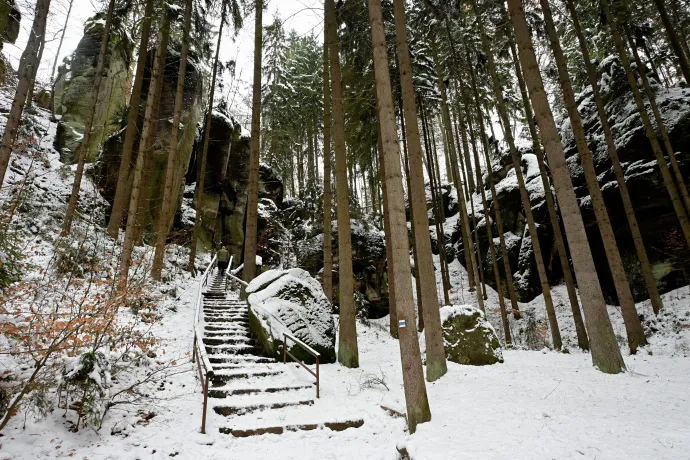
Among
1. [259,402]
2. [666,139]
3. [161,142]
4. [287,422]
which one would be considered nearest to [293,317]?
[259,402]

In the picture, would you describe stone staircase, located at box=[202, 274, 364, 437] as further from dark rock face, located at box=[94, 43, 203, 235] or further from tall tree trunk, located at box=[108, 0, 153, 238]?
dark rock face, located at box=[94, 43, 203, 235]

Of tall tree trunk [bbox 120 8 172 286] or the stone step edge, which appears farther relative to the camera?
tall tree trunk [bbox 120 8 172 286]

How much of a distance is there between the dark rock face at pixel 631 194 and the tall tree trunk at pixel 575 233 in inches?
460

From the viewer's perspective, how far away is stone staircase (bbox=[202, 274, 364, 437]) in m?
5.35

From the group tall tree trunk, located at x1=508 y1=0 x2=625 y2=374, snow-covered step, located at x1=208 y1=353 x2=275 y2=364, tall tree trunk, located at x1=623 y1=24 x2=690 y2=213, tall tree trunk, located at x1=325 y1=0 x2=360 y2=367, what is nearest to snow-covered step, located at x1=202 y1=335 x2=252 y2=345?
snow-covered step, located at x1=208 y1=353 x2=275 y2=364

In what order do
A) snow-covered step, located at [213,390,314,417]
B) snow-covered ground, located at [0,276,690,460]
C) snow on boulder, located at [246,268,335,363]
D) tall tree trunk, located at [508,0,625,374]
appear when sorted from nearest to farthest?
snow-covered ground, located at [0,276,690,460]
snow-covered step, located at [213,390,314,417]
tall tree trunk, located at [508,0,625,374]
snow on boulder, located at [246,268,335,363]

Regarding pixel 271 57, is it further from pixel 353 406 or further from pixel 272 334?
pixel 353 406

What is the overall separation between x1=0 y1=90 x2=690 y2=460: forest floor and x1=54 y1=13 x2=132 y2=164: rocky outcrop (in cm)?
1099

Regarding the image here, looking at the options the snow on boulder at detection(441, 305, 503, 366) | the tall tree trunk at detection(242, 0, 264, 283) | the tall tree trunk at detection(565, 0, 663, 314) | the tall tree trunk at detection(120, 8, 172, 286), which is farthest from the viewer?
the tall tree trunk at detection(242, 0, 264, 283)

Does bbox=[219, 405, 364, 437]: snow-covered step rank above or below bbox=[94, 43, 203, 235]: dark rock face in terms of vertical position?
below

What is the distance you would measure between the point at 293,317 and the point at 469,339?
4793 millimetres

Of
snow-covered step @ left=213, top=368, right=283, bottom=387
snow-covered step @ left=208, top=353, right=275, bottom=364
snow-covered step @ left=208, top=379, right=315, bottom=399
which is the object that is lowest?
snow-covered step @ left=208, top=379, right=315, bottom=399

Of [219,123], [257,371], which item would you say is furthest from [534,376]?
[219,123]

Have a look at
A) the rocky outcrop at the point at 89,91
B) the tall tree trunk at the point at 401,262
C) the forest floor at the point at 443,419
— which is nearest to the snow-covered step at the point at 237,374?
the forest floor at the point at 443,419
